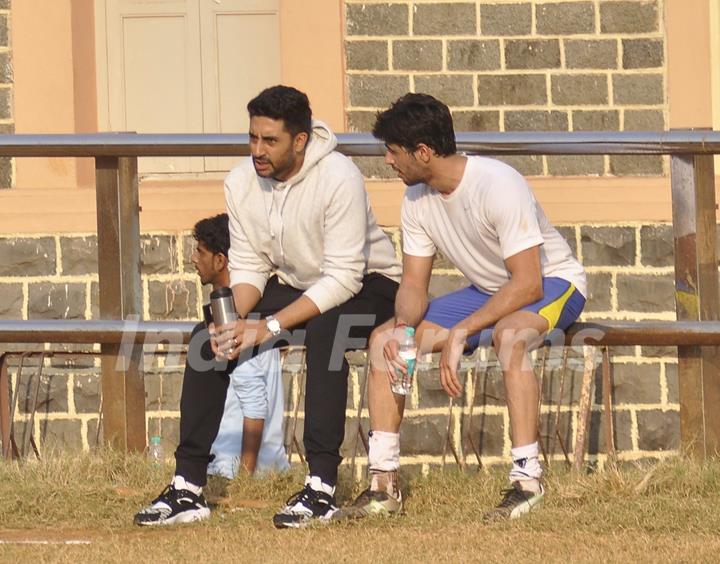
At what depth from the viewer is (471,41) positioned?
9102mm

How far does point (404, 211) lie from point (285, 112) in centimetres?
52

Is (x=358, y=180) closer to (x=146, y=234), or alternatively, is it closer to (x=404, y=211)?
(x=404, y=211)

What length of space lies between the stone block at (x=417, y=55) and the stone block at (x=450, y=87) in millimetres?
58

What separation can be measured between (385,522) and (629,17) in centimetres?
463

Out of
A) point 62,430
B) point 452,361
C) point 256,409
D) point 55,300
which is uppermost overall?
point 55,300

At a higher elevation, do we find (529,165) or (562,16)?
(562,16)

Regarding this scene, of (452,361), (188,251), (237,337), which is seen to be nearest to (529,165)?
(188,251)

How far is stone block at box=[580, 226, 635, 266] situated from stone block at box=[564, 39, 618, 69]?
0.88 metres

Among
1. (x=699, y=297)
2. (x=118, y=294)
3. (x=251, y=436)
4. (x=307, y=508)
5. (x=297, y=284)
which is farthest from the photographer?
(x=251, y=436)

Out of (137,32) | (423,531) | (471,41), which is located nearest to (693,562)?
(423,531)

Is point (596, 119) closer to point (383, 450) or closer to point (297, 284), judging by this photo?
point (297, 284)

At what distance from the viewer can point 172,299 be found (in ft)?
29.8

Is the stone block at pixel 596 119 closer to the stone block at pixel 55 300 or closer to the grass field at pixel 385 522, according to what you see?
the stone block at pixel 55 300

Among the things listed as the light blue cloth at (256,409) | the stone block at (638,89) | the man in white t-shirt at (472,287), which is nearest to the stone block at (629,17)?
the stone block at (638,89)
